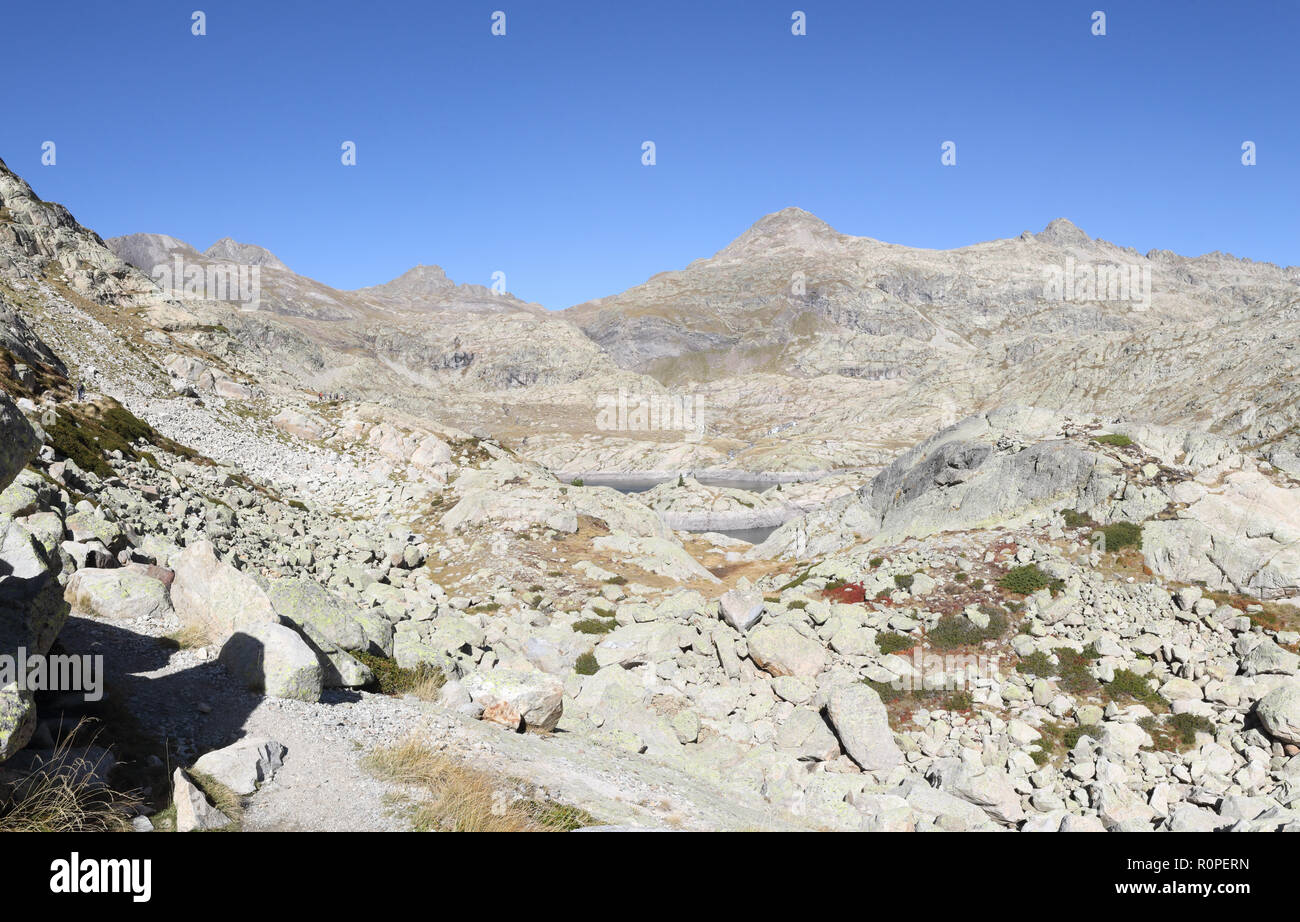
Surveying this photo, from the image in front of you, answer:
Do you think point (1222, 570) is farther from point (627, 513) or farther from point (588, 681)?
point (627, 513)

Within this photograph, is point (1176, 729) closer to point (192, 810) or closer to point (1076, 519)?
point (1076, 519)

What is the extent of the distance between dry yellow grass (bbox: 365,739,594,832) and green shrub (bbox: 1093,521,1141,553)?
28.7 meters

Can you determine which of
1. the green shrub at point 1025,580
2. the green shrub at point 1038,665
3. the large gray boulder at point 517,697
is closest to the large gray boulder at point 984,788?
the green shrub at point 1038,665

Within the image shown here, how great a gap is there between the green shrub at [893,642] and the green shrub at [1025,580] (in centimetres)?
571

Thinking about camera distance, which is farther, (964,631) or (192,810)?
(964,631)

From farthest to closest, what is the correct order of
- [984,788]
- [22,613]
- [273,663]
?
[984,788]
[273,663]
[22,613]

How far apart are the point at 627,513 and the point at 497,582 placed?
14904 millimetres

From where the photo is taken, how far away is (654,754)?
20328 mm

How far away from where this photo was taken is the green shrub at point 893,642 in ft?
89.2

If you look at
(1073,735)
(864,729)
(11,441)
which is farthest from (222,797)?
(1073,735)

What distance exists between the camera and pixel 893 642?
27578 mm

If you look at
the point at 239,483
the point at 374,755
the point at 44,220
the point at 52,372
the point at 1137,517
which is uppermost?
the point at 44,220

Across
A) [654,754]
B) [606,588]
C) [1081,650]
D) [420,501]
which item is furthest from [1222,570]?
[420,501]

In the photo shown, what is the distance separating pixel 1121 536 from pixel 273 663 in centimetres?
3278
